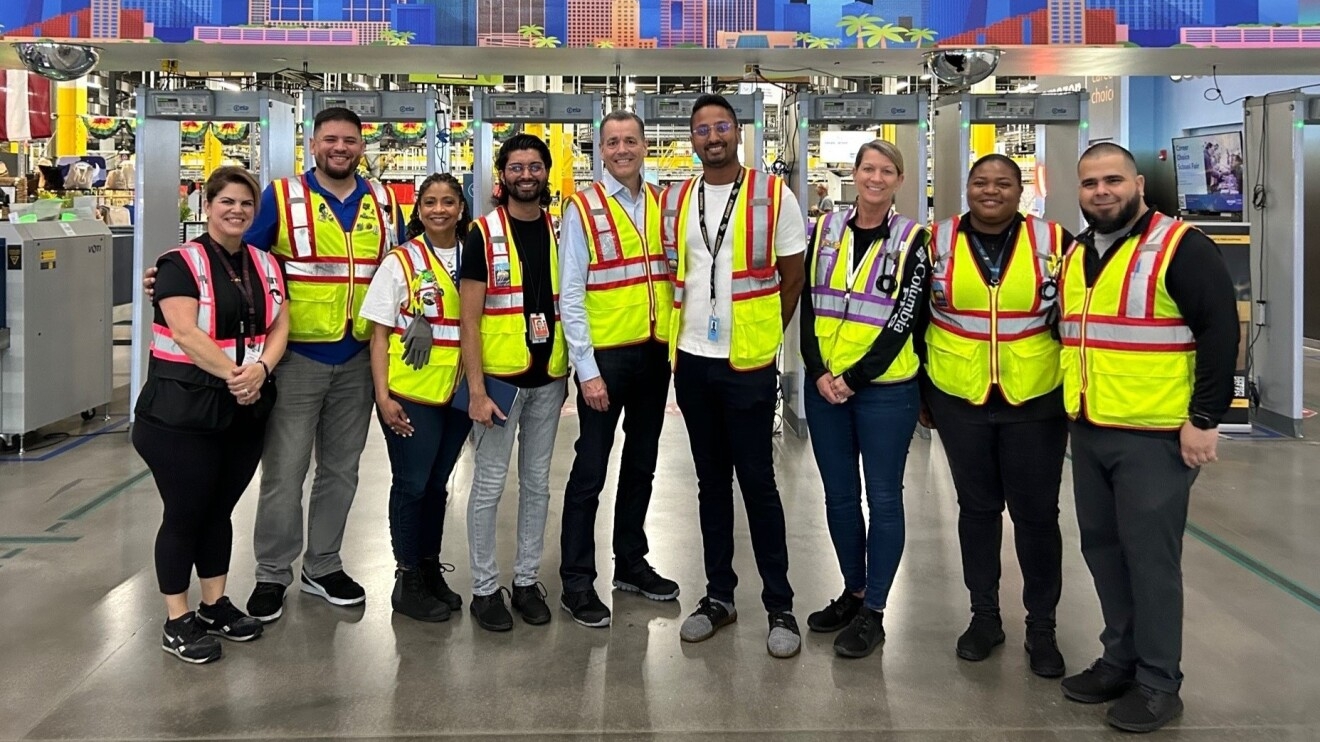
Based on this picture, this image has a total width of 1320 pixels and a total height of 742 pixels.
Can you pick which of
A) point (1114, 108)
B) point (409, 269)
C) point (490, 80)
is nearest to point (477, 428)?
point (409, 269)

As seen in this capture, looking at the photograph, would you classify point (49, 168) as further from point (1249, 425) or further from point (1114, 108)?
point (1114, 108)

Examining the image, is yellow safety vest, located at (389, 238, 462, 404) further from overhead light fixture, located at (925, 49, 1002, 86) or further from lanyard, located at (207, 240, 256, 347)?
overhead light fixture, located at (925, 49, 1002, 86)

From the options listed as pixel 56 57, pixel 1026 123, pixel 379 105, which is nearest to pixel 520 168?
pixel 379 105

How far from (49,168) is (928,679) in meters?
8.94

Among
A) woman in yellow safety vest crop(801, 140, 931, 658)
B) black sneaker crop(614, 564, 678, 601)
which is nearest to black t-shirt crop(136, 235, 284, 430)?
black sneaker crop(614, 564, 678, 601)

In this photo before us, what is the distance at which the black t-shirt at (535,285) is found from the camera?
10.7 ft

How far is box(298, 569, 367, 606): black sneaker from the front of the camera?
3.66 m

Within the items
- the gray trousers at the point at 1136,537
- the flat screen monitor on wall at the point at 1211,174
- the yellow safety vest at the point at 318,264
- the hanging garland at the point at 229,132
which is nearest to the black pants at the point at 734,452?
the gray trousers at the point at 1136,537

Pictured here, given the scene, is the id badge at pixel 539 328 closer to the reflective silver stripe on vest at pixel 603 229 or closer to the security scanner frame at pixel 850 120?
the reflective silver stripe on vest at pixel 603 229

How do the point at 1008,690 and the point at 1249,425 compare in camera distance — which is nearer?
the point at 1008,690

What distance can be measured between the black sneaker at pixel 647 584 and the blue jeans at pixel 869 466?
71cm

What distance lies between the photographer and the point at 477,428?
3.41 m

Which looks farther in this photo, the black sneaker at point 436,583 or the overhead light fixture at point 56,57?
the overhead light fixture at point 56,57

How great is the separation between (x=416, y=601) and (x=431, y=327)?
3.03ft
